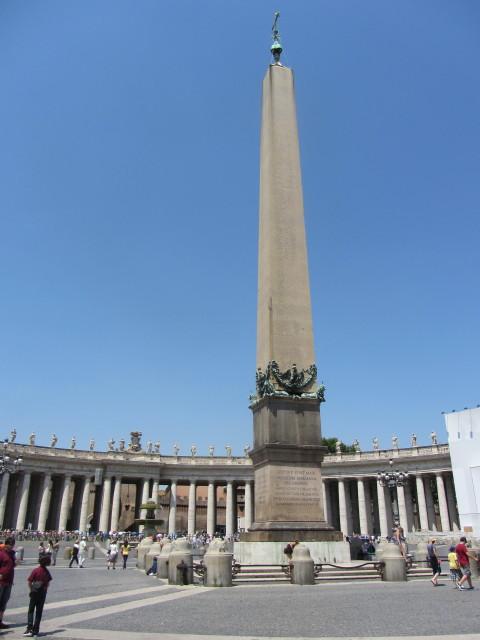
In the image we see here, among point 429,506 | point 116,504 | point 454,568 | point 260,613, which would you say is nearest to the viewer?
point 260,613

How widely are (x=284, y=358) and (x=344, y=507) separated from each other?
52683 mm

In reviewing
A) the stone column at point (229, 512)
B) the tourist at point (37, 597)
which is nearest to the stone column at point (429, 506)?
the stone column at point (229, 512)

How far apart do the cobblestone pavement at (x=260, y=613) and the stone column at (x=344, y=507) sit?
53.2 m

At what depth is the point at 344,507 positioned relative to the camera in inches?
2562

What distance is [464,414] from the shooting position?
50.5 meters

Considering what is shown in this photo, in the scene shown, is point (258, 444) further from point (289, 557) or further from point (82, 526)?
point (82, 526)

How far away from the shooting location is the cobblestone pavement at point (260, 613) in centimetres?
799

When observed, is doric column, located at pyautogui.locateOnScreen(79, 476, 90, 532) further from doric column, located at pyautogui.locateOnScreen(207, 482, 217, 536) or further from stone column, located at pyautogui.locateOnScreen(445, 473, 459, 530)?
stone column, located at pyautogui.locateOnScreen(445, 473, 459, 530)

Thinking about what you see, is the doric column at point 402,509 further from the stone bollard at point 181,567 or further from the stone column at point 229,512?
the stone bollard at point 181,567

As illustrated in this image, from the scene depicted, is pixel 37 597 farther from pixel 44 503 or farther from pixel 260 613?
pixel 44 503

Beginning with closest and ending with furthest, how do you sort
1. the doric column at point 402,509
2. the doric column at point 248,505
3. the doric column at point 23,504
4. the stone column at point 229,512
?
the doric column at point 23,504, the doric column at point 402,509, the doric column at point 248,505, the stone column at point 229,512

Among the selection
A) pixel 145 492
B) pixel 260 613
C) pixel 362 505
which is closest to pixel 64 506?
pixel 145 492

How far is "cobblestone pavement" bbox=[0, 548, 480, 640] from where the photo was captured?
799cm

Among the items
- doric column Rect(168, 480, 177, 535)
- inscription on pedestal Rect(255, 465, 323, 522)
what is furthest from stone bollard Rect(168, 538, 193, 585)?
doric column Rect(168, 480, 177, 535)
